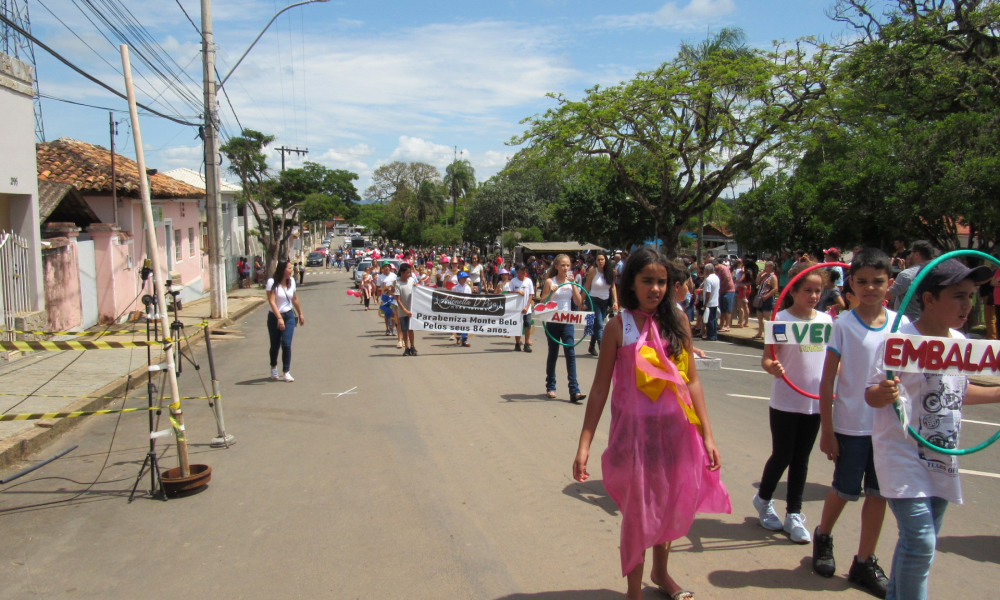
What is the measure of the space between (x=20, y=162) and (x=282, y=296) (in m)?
6.58

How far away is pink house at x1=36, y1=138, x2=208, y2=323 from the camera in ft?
54.2

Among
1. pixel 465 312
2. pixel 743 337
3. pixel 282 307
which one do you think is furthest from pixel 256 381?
pixel 743 337

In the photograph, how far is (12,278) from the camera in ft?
37.8

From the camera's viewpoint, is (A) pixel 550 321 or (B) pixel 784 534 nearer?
(B) pixel 784 534

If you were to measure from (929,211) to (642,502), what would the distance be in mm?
15883

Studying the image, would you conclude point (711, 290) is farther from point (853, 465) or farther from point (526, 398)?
point (853, 465)

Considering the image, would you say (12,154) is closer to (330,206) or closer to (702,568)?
(702,568)

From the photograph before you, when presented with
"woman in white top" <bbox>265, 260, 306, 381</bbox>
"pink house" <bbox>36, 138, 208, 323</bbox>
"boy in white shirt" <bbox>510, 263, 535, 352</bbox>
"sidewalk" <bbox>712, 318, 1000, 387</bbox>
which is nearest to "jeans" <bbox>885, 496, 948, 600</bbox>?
"woman in white top" <bbox>265, 260, 306, 381</bbox>

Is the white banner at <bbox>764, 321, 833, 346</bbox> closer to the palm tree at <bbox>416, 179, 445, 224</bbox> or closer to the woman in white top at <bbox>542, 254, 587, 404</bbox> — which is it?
the woman in white top at <bbox>542, 254, 587, 404</bbox>

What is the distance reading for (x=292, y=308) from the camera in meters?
9.45

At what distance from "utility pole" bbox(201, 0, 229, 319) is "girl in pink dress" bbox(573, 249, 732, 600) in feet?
56.3

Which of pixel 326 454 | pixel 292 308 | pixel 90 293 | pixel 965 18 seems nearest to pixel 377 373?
pixel 292 308

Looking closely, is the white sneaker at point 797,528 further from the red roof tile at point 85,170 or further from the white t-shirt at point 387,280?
the red roof tile at point 85,170

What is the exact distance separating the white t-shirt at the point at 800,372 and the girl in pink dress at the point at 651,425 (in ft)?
3.87
